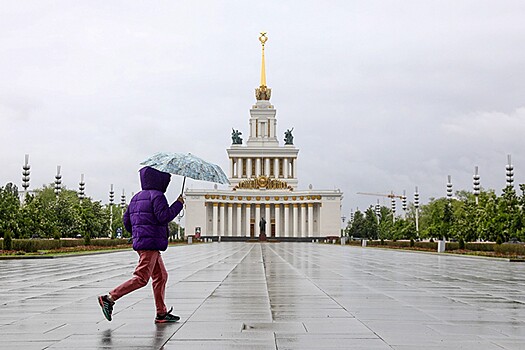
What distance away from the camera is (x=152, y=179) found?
1038 centimetres

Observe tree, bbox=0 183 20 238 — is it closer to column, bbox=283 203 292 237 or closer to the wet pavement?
the wet pavement

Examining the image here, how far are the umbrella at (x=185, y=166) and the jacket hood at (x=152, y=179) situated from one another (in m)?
0.09

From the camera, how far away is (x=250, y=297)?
14094mm

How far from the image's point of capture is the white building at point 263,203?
145 meters

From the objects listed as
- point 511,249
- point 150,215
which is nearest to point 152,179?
point 150,215

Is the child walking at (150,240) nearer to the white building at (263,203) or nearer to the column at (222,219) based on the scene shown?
the white building at (263,203)

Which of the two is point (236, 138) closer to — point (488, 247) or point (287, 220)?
point (287, 220)

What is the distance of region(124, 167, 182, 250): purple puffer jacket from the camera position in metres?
9.96

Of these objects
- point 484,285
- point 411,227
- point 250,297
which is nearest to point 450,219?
point 411,227

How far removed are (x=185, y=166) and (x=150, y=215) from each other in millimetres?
1075

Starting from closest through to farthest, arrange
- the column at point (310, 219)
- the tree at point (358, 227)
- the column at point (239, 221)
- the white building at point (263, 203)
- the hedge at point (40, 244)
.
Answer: the hedge at point (40, 244)
the tree at point (358, 227)
the white building at point (263, 203)
the column at point (310, 219)
the column at point (239, 221)

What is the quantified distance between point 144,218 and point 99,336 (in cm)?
195

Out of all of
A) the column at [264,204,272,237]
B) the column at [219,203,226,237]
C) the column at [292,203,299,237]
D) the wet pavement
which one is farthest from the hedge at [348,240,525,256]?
the column at [264,204,272,237]

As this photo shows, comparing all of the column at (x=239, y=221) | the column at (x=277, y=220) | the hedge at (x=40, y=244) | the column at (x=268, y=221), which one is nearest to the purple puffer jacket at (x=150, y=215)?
the hedge at (x=40, y=244)
